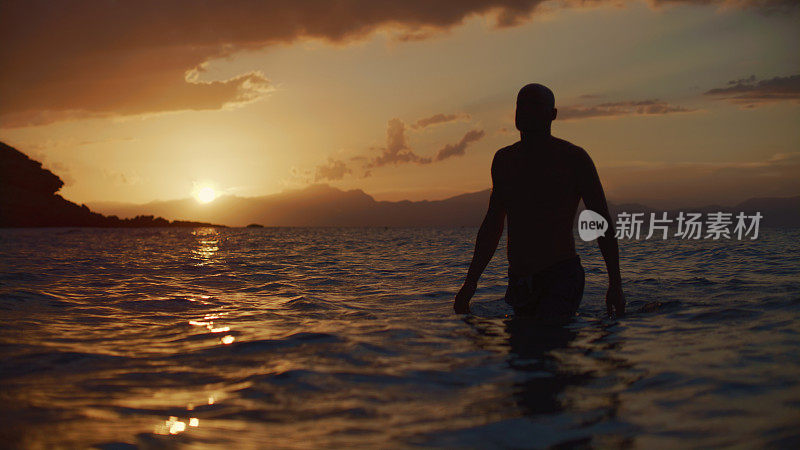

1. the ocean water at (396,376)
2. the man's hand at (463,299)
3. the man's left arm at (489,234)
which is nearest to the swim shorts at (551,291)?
the ocean water at (396,376)

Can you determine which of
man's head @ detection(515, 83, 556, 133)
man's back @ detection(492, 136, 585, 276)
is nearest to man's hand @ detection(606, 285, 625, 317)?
man's back @ detection(492, 136, 585, 276)

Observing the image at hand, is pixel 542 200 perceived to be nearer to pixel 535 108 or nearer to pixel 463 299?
pixel 535 108

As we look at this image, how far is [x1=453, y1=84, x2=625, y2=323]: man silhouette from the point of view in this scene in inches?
200

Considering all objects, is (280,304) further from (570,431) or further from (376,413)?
(570,431)

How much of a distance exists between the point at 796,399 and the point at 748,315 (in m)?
3.55

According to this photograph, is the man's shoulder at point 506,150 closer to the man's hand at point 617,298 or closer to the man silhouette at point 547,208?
the man silhouette at point 547,208

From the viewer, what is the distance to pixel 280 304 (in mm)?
8164

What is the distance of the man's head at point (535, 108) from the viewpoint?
16.9ft

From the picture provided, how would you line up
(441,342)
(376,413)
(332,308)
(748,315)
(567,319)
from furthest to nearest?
(332,308) → (748,315) → (567,319) → (441,342) → (376,413)

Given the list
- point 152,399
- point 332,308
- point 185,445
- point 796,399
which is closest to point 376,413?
point 185,445

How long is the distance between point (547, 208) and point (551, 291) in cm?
78

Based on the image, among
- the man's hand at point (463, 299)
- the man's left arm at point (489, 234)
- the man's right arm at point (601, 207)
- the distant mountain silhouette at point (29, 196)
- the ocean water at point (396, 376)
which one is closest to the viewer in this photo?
the ocean water at point (396, 376)

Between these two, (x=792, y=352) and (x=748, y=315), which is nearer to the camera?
(x=792, y=352)

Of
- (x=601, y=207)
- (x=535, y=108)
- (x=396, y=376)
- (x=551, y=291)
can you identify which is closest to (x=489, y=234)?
(x=551, y=291)
